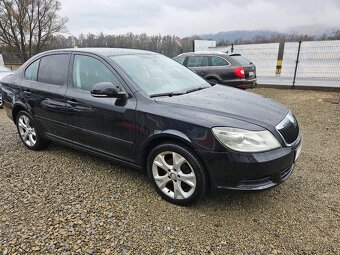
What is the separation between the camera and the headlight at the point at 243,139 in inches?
97.3

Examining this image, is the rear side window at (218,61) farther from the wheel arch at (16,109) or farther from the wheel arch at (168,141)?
the wheel arch at (168,141)

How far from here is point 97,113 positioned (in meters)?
3.27

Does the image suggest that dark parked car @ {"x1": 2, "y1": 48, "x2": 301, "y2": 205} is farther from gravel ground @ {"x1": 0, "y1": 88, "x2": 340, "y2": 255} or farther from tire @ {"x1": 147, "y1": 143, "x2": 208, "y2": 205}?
gravel ground @ {"x1": 0, "y1": 88, "x2": 340, "y2": 255}

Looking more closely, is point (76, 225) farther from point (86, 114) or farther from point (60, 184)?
point (86, 114)

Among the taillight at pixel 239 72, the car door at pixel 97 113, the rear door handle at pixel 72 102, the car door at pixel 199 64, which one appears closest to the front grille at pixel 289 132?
the car door at pixel 97 113

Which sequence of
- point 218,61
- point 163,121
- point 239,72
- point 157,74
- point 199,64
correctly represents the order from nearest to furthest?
point 163,121 → point 157,74 → point 239,72 → point 218,61 → point 199,64

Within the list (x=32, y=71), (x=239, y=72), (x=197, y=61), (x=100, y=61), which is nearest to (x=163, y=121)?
(x=100, y=61)

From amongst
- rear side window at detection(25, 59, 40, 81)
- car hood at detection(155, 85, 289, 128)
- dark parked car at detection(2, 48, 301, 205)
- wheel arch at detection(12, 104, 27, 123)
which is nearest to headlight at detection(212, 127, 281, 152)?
dark parked car at detection(2, 48, 301, 205)

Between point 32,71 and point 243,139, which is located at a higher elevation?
point 32,71

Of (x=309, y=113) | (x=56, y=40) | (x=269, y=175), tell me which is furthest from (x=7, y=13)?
(x=269, y=175)

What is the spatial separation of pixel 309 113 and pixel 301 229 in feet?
17.4

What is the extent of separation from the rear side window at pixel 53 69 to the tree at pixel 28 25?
1480 inches

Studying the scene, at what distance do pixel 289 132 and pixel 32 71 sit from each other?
146 inches

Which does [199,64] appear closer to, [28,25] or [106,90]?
[106,90]
